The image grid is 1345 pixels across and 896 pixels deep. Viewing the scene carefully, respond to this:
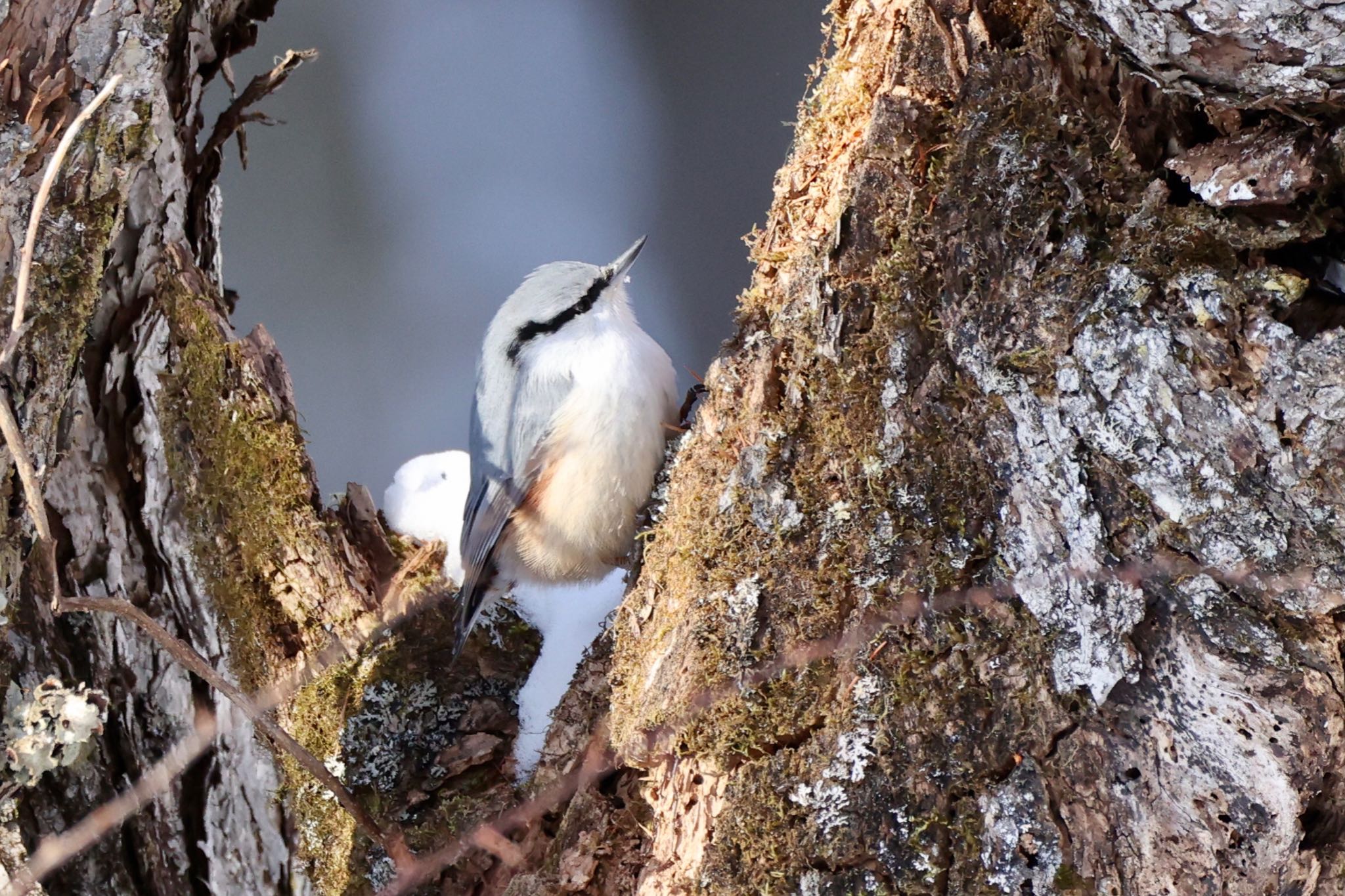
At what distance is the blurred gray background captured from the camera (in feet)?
8.04

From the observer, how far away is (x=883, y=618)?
1043 mm

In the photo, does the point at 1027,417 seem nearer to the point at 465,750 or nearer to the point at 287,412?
the point at 465,750

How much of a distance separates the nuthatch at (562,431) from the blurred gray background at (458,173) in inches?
26.5

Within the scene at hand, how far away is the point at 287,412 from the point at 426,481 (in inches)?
18.6

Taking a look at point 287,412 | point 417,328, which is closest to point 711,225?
point 417,328

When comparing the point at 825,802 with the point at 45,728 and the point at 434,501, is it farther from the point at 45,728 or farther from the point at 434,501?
the point at 434,501

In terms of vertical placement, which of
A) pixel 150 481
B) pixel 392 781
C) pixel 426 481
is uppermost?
pixel 150 481

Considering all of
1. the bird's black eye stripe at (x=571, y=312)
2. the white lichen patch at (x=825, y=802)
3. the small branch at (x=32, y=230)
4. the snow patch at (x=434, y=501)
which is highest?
the small branch at (x=32, y=230)

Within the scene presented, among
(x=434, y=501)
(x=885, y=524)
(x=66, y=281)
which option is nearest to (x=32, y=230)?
(x=66, y=281)

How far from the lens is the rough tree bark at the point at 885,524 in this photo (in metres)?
0.91

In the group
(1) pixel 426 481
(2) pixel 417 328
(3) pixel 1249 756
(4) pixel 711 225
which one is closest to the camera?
(3) pixel 1249 756

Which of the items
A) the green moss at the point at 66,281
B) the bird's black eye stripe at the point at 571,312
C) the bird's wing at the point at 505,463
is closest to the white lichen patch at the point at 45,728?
the green moss at the point at 66,281

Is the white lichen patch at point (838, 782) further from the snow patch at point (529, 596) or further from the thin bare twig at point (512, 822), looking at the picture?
the snow patch at point (529, 596)

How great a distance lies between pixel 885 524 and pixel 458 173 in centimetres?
196
